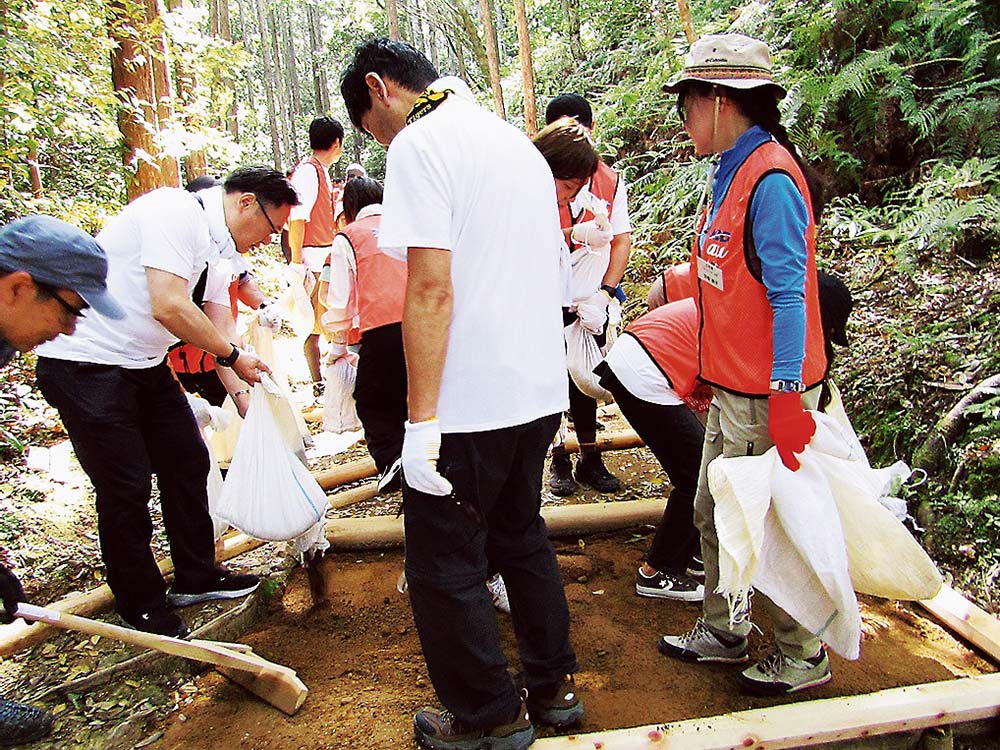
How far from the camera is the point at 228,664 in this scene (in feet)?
7.99

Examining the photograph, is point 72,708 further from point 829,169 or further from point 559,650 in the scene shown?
point 829,169

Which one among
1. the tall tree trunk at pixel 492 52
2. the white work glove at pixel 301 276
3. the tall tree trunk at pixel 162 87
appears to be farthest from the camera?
the tall tree trunk at pixel 492 52

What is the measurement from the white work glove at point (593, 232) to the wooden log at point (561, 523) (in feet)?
4.57

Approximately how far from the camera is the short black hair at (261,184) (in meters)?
2.86

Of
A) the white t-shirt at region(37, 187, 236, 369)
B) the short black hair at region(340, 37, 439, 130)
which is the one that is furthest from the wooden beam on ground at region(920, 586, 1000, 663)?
the white t-shirt at region(37, 187, 236, 369)

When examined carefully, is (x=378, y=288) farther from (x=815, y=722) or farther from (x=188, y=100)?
(x=188, y=100)

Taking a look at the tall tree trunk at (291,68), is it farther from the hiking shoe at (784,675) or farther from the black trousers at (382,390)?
the hiking shoe at (784,675)

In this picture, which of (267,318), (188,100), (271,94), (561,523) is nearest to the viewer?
(561,523)

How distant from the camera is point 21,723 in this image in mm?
2324

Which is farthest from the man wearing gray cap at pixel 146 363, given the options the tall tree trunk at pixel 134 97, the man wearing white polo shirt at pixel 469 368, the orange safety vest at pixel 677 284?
the tall tree trunk at pixel 134 97

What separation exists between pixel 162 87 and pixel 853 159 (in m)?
6.72

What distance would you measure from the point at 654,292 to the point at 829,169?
3774mm

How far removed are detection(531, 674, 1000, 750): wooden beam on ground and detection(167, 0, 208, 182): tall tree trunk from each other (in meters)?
7.29

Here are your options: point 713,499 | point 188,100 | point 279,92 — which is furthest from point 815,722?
point 279,92
